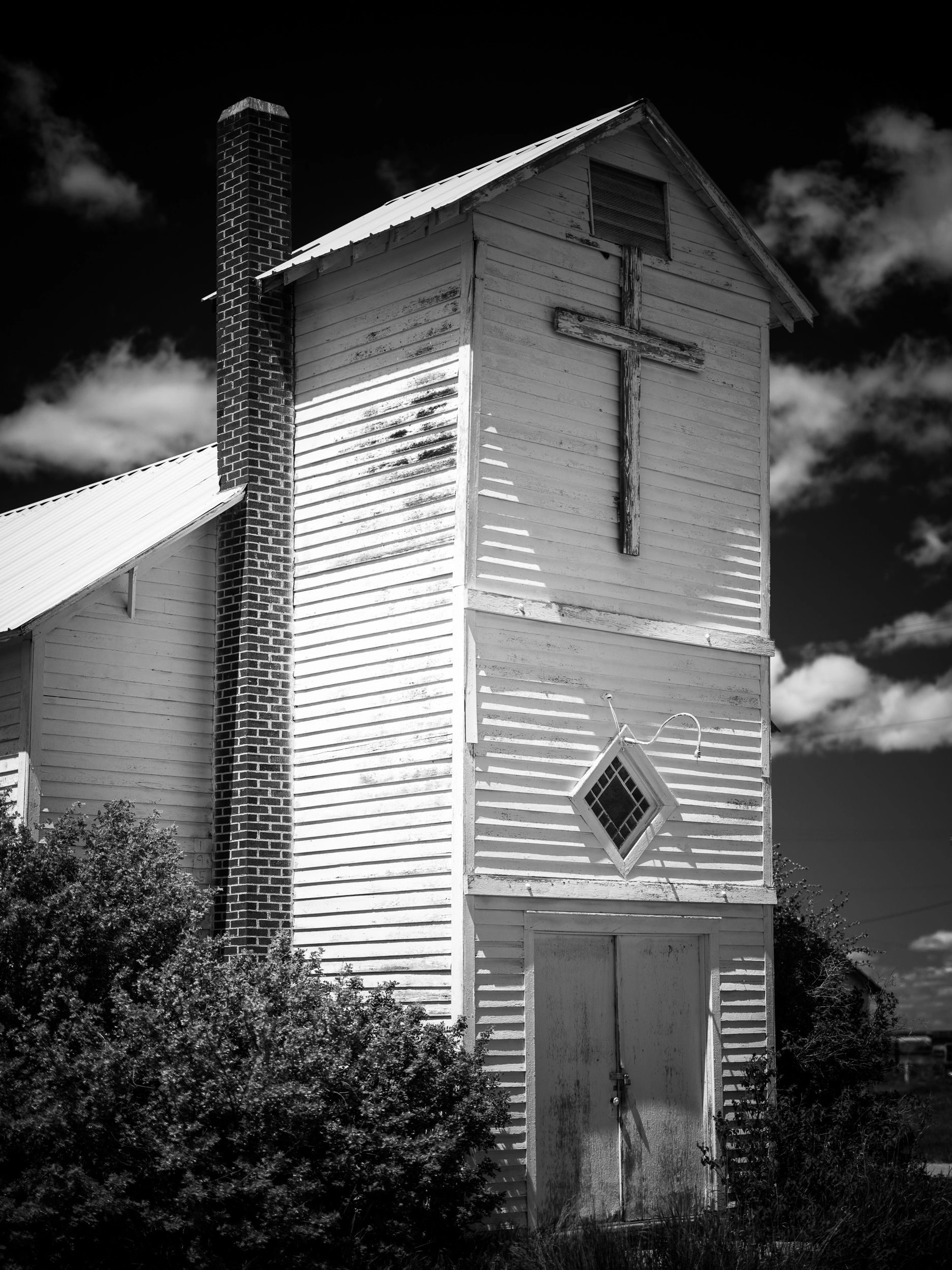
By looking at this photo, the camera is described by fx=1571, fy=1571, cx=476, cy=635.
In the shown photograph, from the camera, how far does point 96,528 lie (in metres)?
19.6

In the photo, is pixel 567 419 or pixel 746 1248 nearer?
pixel 746 1248

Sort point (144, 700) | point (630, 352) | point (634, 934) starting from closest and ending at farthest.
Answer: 1. point (634, 934)
2. point (144, 700)
3. point (630, 352)

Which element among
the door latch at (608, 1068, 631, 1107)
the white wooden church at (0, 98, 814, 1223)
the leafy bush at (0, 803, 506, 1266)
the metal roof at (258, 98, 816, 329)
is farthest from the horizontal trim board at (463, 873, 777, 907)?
the metal roof at (258, 98, 816, 329)

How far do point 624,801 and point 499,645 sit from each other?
217 centimetres

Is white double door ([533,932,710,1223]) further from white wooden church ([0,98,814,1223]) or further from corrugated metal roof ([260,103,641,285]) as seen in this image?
corrugated metal roof ([260,103,641,285])

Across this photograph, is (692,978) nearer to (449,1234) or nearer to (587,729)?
(587,729)

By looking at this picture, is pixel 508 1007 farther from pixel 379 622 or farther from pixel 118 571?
pixel 118 571

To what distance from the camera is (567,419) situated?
15.9 meters

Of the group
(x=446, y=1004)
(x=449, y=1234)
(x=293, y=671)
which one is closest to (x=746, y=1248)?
(x=449, y=1234)

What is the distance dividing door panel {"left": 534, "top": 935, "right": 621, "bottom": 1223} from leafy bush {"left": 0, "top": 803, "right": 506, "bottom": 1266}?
3.99 ft

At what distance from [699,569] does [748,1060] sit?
5111 mm

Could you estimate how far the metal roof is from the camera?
15445 mm

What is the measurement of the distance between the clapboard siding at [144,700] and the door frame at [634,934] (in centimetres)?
349

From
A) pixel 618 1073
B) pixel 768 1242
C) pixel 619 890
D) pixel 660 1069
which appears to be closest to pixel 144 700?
pixel 619 890
